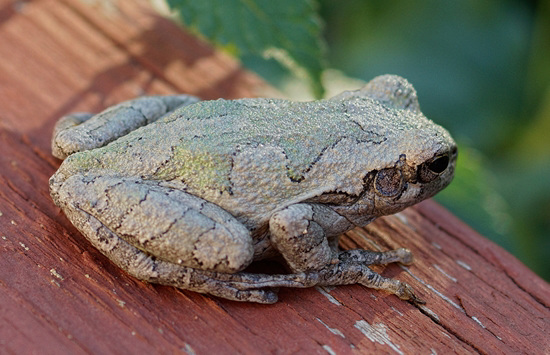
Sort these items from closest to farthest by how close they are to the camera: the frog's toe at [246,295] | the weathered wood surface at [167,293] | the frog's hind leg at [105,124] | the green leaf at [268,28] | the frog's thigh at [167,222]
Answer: the weathered wood surface at [167,293], the frog's thigh at [167,222], the frog's toe at [246,295], the frog's hind leg at [105,124], the green leaf at [268,28]

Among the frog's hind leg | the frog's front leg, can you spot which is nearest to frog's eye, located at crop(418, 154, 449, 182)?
the frog's front leg

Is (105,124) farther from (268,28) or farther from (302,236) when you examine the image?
(268,28)

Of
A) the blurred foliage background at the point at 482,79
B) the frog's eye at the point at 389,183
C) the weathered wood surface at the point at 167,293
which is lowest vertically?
the weathered wood surface at the point at 167,293

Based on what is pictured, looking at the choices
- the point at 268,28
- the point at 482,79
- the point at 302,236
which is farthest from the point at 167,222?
the point at 482,79

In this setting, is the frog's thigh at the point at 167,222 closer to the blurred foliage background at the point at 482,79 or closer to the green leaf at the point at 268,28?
the green leaf at the point at 268,28

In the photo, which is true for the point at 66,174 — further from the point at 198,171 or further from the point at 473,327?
the point at 473,327

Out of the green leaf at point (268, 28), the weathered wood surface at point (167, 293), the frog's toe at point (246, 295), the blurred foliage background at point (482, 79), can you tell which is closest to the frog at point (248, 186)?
the frog's toe at point (246, 295)

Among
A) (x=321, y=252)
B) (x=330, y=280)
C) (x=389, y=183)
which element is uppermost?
(x=389, y=183)

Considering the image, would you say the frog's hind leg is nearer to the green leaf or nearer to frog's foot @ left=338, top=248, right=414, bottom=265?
the green leaf
